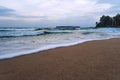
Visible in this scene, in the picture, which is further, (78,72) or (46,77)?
(78,72)

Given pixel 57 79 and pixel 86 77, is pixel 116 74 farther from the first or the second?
pixel 57 79

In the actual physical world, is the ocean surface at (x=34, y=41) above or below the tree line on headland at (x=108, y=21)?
below

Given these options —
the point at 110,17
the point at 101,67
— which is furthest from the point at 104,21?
the point at 101,67

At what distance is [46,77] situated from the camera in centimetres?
317

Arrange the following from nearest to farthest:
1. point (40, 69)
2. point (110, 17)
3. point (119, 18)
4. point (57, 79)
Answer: point (57, 79)
point (40, 69)
point (119, 18)
point (110, 17)

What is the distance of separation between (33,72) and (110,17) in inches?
3029

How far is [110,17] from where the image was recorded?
7638cm

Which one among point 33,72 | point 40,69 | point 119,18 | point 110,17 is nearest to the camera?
point 33,72

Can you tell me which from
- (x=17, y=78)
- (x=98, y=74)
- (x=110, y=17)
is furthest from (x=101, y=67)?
(x=110, y=17)

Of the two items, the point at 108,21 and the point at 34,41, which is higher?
the point at 108,21

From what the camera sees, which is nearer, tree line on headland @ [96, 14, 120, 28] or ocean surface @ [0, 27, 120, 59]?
ocean surface @ [0, 27, 120, 59]

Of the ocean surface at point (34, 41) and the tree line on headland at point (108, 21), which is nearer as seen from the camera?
the ocean surface at point (34, 41)

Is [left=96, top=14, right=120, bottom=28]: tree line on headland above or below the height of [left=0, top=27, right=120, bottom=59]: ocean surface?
above

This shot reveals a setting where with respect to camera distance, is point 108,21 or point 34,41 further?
point 108,21
